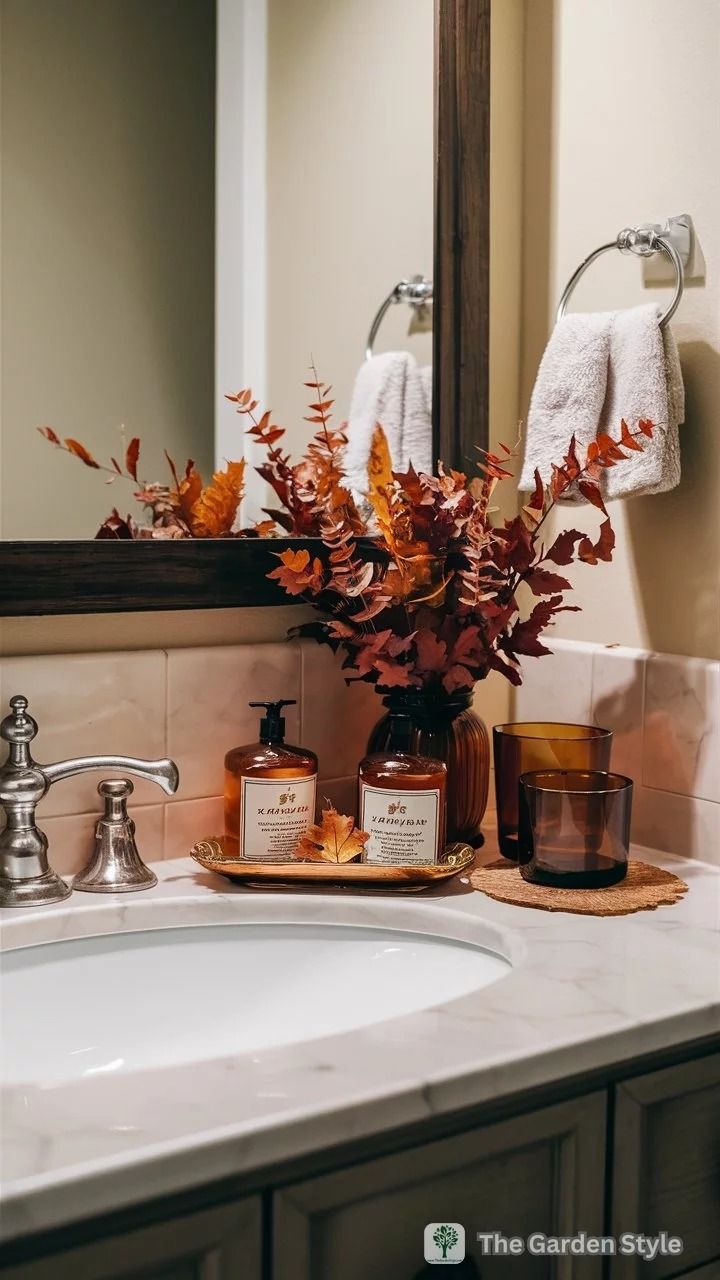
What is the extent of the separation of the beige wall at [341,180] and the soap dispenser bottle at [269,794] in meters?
0.32

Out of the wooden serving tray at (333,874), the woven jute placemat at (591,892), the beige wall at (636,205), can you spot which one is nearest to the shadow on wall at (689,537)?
the beige wall at (636,205)

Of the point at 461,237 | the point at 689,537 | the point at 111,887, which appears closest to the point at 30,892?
the point at 111,887

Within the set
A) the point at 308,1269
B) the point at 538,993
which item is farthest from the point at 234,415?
the point at 308,1269

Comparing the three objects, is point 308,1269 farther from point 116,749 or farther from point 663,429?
point 663,429

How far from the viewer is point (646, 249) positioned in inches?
49.2

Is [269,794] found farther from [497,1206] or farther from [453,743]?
[497,1206]

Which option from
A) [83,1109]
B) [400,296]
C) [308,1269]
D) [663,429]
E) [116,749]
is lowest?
[308,1269]

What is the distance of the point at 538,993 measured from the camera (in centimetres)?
88

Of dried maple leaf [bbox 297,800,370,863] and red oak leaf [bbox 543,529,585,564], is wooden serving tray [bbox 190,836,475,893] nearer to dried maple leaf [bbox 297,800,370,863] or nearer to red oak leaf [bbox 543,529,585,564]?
dried maple leaf [bbox 297,800,370,863]

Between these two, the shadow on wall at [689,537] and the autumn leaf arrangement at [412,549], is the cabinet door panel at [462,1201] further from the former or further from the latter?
the shadow on wall at [689,537]

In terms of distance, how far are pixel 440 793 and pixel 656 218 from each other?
0.64 meters

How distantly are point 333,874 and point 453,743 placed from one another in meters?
0.20

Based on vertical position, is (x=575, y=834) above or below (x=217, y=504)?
below

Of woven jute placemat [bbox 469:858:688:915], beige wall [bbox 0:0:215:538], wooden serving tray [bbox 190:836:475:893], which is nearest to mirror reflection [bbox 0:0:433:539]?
beige wall [bbox 0:0:215:538]
